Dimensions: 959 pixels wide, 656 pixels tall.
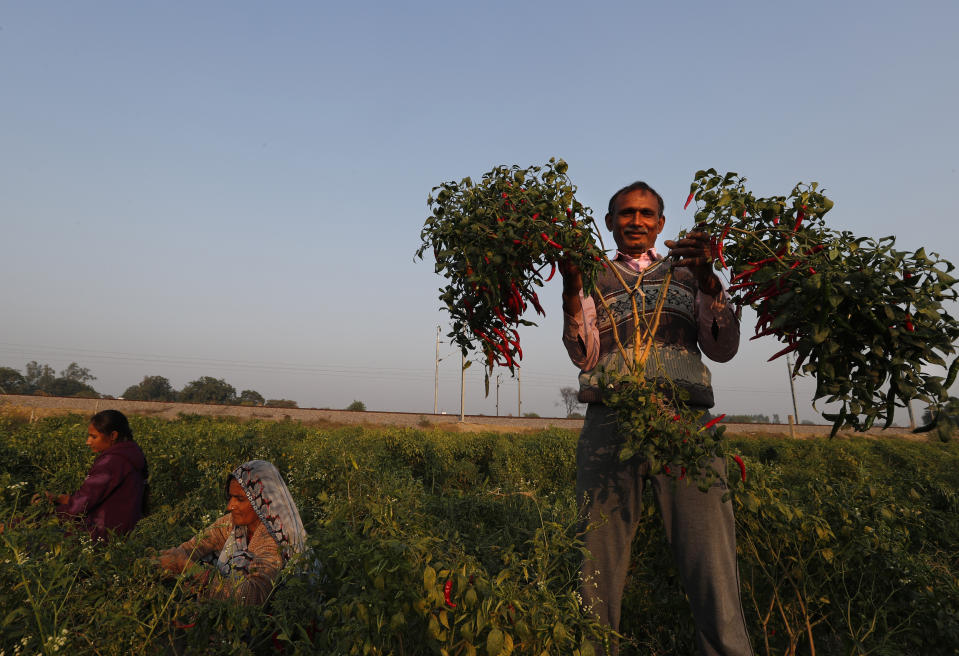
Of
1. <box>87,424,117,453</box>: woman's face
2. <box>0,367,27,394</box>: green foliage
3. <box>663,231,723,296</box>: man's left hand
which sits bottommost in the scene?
<box>87,424,117,453</box>: woman's face

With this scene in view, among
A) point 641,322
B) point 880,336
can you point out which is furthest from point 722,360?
point 880,336

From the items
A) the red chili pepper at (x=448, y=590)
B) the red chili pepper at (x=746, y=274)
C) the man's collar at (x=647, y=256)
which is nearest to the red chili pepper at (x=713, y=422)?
the red chili pepper at (x=746, y=274)

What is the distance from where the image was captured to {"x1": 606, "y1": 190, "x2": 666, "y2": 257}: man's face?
225cm

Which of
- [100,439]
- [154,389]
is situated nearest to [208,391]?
[154,389]

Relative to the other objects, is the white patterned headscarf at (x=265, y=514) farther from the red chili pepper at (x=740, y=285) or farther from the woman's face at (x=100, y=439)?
the red chili pepper at (x=740, y=285)

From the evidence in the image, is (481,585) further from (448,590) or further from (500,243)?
(500,243)

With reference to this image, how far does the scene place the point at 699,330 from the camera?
2.15m

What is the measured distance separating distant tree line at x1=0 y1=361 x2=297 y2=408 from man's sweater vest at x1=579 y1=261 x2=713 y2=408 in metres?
71.1

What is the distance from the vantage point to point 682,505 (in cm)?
197

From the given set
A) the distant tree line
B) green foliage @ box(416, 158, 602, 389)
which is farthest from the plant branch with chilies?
the distant tree line

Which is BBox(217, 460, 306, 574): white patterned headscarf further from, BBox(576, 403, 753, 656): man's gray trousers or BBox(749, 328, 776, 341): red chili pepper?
BBox(749, 328, 776, 341): red chili pepper

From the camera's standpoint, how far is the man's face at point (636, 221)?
2246 millimetres

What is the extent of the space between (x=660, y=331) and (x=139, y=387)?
86655 mm

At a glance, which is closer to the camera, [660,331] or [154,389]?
[660,331]
